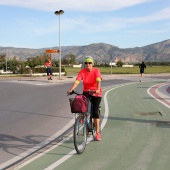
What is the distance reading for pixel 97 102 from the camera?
22.9 ft

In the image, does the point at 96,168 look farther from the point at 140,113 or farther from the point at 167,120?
the point at 140,113

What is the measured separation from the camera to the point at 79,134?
20.8 feet

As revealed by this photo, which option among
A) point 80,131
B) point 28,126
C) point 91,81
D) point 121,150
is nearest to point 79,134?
point 80,131

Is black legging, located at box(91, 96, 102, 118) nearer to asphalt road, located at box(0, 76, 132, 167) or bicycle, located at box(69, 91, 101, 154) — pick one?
bicycle, located at box(69, 91, 101, 154)

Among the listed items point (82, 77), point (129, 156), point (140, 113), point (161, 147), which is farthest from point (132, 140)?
point (140, 113)

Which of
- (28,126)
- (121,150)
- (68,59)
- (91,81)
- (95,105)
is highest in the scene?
(91,81)

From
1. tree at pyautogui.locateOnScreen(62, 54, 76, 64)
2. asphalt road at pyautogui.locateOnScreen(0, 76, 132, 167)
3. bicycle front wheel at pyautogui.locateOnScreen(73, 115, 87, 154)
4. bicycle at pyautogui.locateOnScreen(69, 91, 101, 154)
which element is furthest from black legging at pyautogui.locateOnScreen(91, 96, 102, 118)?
tree at pyautogui.locateOnScreen(62, 54, 76, 64)

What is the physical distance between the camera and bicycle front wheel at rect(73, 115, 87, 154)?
6166 millimetres

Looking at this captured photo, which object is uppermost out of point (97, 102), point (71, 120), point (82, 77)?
point (82, 77)

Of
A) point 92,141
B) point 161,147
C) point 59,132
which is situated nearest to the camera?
point 161,147

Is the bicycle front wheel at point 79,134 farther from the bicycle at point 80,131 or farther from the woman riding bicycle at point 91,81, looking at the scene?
the woman riding bicycle at point 91,81

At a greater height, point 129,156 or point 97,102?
point 97,102

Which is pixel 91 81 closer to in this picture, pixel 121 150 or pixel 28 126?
pixel 121 150

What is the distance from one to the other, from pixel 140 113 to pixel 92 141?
4.30 m
